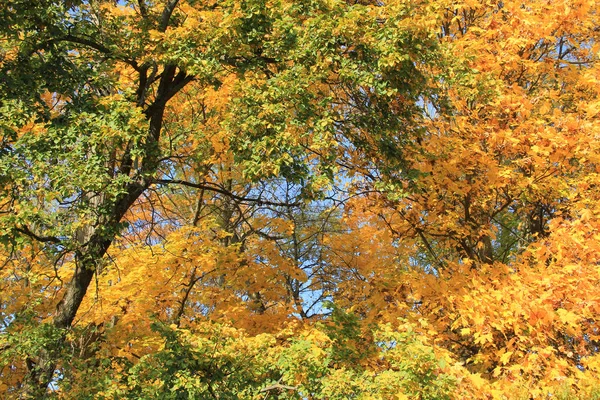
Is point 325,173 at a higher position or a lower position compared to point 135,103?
lower

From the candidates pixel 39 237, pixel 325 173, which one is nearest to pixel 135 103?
pixel 39 237

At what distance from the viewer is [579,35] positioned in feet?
29.2

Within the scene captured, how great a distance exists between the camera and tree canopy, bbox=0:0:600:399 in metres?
5.62

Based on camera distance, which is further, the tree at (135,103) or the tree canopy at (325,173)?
Result: the tree canopy at (325,173)

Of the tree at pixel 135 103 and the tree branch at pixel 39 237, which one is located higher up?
the tree at pixel 135 103

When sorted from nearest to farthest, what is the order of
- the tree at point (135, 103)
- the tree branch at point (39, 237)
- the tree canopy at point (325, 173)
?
the tree at point (135, 103) → the tree canopy at point (325, 173) → the tree branch at point (39, 237)

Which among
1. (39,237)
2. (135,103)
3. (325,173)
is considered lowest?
(39,237)

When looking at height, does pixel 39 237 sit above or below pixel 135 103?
below

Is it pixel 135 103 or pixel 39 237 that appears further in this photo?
pixel 135 103

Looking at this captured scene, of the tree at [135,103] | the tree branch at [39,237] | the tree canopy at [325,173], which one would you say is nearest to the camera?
the tree at [135,103]

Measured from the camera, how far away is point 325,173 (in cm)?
601

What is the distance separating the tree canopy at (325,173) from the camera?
221 inches

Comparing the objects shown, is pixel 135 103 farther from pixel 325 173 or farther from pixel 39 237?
pixel 325 173

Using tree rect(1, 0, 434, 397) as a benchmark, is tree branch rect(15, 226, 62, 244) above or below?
below
